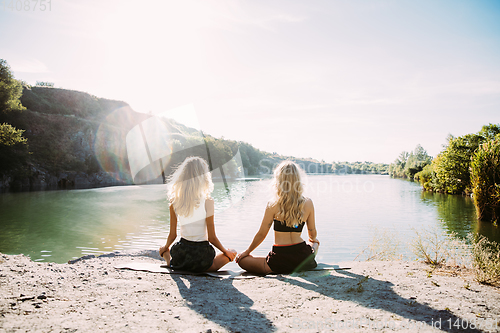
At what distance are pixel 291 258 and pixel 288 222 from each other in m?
0.66

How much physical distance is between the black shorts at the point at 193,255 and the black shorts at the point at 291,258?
1.02 metres

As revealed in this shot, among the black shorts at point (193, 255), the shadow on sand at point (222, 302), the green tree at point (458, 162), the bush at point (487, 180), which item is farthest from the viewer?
the green tree at point (458, 162)

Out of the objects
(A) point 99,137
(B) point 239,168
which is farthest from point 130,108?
(B) point 239,168

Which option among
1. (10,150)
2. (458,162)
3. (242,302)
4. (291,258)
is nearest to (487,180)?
(291,258)

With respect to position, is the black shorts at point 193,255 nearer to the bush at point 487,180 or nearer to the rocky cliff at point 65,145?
the bush at point 487,180

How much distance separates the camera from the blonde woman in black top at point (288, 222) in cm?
412

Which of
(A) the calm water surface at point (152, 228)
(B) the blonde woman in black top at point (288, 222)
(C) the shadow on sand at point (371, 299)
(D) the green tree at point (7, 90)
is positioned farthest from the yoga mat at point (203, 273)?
(D) the green tree at point (7, 90)

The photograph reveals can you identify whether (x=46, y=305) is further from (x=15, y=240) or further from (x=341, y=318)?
(x=15, y=240)

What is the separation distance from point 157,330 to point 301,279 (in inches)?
94.7

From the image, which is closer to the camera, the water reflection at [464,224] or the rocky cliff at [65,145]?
the water reflection at [464,224]

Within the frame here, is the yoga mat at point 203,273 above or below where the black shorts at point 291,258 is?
below

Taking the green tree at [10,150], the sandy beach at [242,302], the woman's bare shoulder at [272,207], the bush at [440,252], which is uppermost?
the green tree at [10,150]

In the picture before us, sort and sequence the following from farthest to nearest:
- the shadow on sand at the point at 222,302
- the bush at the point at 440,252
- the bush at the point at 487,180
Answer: the bush at the point at 487,180 → the bush at the point at 440,252 → the shadow on sand at the point at 222,302

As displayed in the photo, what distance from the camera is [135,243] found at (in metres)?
9.53
